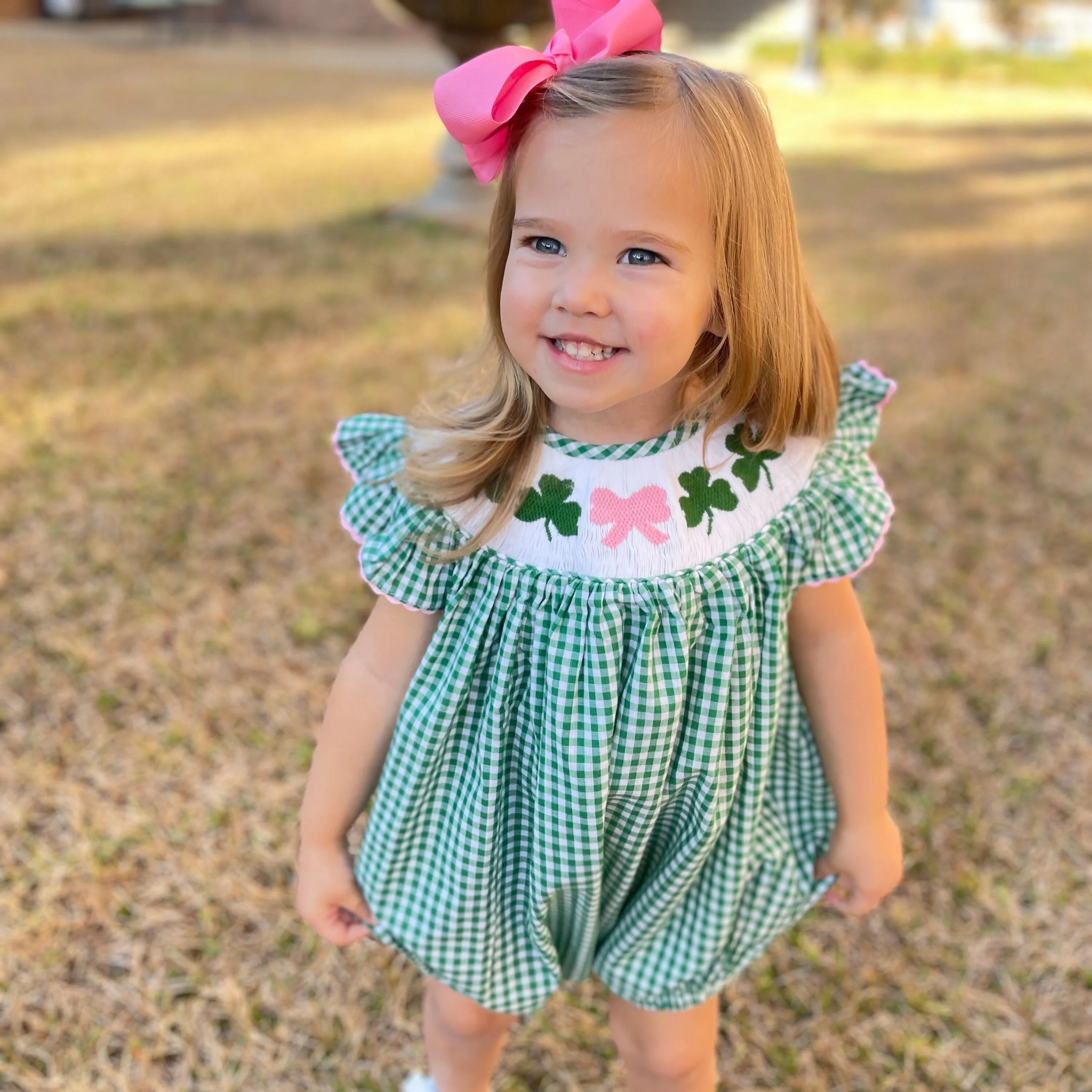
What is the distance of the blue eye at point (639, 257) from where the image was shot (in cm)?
93

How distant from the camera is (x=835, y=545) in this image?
1082 millimetres

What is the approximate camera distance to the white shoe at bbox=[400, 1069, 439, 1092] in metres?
1.35

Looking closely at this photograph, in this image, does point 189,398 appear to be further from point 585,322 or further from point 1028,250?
point 1028,250

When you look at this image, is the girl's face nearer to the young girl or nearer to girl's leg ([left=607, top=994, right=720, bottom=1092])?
the young girl

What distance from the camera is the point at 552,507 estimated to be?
3.44 ft

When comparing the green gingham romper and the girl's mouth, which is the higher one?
the girl's mouth

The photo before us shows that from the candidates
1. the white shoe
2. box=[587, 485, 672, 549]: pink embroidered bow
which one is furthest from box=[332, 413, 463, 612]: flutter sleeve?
the white shoe

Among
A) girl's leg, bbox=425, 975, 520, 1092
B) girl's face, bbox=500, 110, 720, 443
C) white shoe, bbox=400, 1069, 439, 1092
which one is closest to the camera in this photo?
girl's face, bbox=500, 110, 720, 443

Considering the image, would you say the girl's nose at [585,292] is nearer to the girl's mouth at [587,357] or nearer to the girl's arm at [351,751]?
the girl's mouth at [587,357]

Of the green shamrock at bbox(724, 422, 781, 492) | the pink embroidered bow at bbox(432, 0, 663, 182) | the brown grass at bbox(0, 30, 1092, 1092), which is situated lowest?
the brown grass at bbox(0, 30, 1092, 1092)

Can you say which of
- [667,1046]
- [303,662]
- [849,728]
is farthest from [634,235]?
[303,662]

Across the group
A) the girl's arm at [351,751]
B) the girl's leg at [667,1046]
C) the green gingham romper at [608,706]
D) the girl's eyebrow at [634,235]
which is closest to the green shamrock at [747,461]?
the green gingham romper at [608,706]

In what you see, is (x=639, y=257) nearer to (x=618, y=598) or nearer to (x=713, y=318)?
(x=713, y=318)

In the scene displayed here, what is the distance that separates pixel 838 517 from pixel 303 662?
4.18 ft
